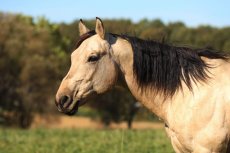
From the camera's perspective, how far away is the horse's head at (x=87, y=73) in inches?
218

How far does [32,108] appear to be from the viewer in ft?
143

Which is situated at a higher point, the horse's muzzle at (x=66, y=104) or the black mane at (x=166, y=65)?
the black mane at (x=166, y=65)

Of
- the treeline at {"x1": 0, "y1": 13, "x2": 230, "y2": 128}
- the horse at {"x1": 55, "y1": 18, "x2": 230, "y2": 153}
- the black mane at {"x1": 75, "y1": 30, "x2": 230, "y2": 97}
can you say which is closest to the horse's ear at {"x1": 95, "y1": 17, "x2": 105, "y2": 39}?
the horse at {"x1": 55, "y1": 18, "x2": 230, "y2": 153}

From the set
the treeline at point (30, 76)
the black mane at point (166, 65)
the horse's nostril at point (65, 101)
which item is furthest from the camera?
the treeline at point (30, 76)

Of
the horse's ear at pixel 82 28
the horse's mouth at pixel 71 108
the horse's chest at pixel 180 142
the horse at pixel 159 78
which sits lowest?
the horse's chest at pixel 180 142

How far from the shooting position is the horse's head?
554cm

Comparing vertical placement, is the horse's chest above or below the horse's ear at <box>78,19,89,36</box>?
below

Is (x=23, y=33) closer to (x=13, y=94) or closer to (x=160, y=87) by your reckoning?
(x=13, y=94)

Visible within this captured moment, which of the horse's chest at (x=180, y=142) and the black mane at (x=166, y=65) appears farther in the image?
the black mane at (x=166, y=65)

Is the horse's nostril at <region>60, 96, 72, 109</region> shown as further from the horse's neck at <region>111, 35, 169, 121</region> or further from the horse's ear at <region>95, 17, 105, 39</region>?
the horse's ear at <region>95, 17, 105, 39</region>

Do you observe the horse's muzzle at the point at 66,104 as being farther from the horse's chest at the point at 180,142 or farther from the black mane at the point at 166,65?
the horse's chest at the point at 180,142

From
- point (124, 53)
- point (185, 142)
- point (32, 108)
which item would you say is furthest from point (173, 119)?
point (32, 108)

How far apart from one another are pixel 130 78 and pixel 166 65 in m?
0.49

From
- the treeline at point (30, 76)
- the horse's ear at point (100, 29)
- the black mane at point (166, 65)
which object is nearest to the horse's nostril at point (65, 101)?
the black mane at point (166, 65)
